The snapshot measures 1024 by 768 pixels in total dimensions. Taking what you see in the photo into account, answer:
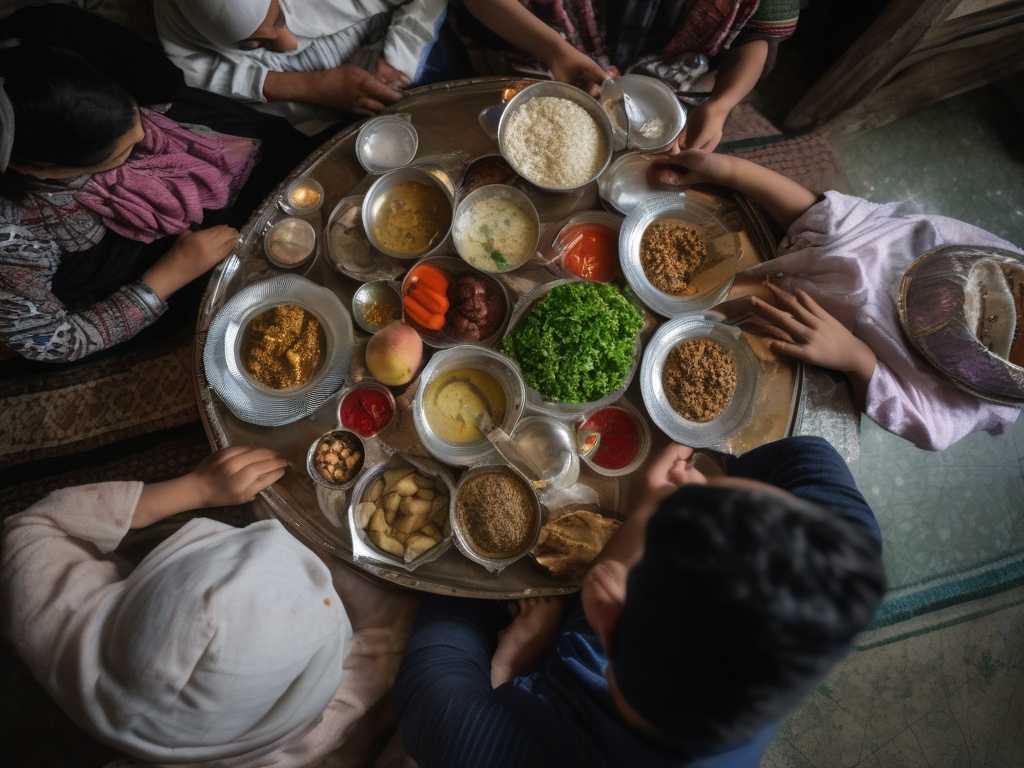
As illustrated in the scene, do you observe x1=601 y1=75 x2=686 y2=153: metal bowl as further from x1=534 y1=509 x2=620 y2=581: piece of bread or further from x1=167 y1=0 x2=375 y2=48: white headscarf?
x1=534 y1=509 x2=620 y2=581: piece of bread

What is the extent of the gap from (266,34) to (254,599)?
94.7 inches

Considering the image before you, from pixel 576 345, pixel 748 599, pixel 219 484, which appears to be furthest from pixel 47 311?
pixel 748 599

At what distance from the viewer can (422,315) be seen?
1.95 m

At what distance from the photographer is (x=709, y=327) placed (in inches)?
81.0

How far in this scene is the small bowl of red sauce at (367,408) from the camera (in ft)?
6.47

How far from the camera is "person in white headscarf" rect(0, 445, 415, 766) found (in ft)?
4.52

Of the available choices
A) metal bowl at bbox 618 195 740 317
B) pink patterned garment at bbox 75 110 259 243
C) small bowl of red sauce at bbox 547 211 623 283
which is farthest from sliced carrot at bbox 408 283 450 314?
pink patterned garment at bbox 75 110 259 243

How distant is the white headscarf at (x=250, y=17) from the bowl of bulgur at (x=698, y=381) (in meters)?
2.15

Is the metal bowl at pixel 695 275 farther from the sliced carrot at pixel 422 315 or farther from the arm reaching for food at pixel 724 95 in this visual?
the sliced carrot at pixel 422 315

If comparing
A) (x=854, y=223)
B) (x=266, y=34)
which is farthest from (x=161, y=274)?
(x=854, y=223)

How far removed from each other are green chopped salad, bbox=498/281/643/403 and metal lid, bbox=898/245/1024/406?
1083 millimetres

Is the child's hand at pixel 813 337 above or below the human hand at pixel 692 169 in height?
below

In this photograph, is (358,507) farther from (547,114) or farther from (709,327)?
(547,114)

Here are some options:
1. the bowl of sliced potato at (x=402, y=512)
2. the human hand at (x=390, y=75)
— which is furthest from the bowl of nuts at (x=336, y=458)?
the human hand at (x=390, y=75)
